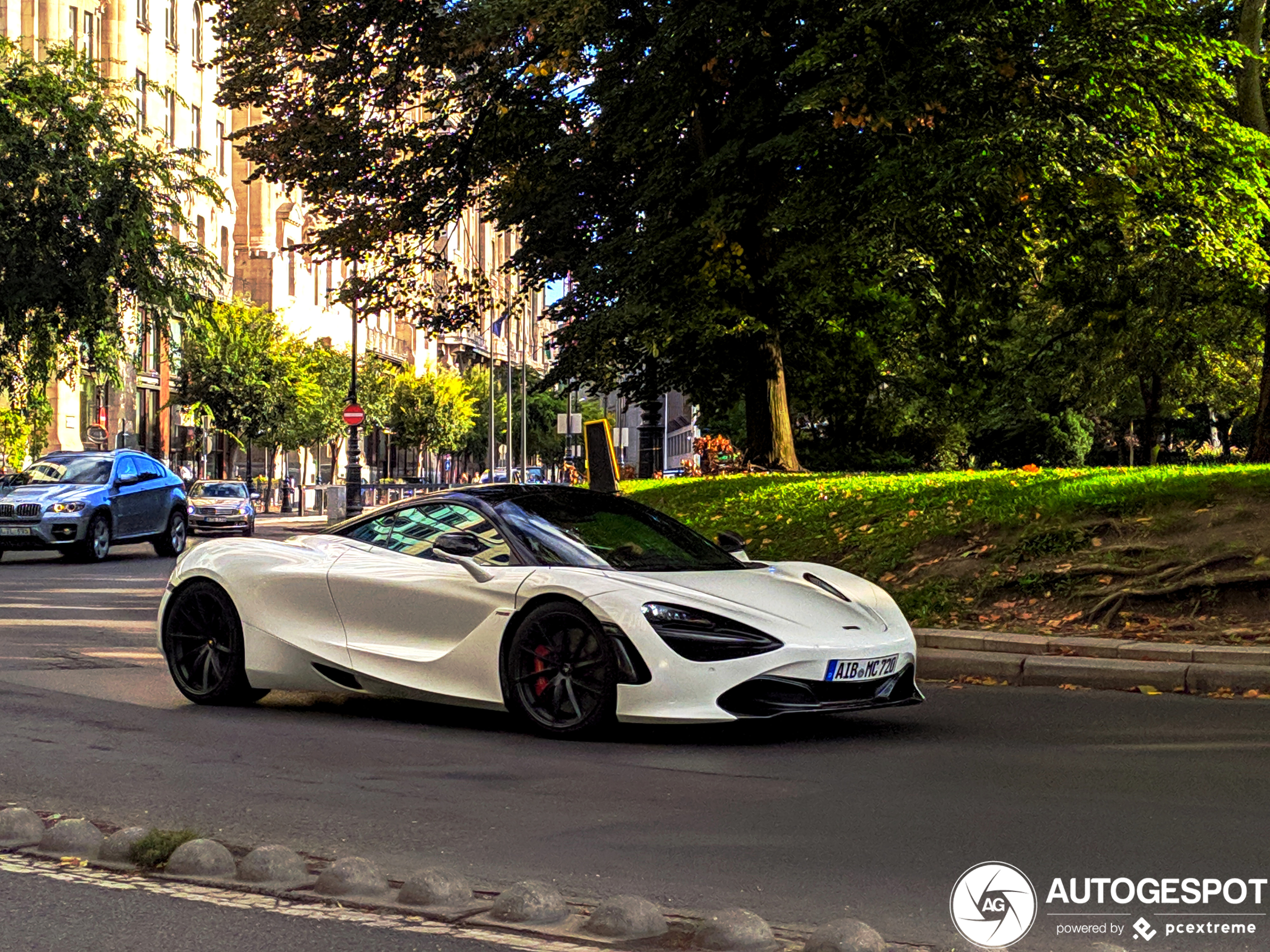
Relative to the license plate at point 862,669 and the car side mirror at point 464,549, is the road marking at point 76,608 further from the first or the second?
the license plate at point 862,669

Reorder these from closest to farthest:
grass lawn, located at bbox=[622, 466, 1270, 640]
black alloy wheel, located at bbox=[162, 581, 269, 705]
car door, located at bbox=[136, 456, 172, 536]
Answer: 1. black alloy wheel, located at bbox=[162, 581, 269, 705]
2. grass lawn, located at bbox=[622, 466, 1270, 640]
3. car door, located at bbox=[136, 456, 172, 536]

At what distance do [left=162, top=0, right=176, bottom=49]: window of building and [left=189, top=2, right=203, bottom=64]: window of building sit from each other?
5.13ft

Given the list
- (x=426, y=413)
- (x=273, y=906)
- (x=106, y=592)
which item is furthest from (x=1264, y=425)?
(x=426, y=413)

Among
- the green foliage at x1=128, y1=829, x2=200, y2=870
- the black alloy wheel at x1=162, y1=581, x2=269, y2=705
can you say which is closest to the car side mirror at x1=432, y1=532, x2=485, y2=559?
the black alloy wheel at x1=162, y1=581, x2=269, y2=705

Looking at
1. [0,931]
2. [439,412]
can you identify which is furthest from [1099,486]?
[439,412]

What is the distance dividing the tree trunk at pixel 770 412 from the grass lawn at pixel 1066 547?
6123 millimetres

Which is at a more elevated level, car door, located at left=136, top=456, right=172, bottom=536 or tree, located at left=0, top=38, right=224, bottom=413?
tree, located at left=0, top=38, right=224, bottom=413

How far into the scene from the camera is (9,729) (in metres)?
8.11

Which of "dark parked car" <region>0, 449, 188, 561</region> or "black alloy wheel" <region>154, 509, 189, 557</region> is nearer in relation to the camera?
"dark parked car" <region>0, 449, 188, 561</region>

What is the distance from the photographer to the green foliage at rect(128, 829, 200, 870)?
5.20 metres

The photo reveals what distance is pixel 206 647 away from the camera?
934 centimetres

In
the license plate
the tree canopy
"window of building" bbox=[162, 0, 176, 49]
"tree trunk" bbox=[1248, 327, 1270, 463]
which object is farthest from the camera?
"window of building" bbox=[162, 0, 176, 49]

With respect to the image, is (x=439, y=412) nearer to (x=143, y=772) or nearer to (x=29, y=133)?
(x=29, y=133)

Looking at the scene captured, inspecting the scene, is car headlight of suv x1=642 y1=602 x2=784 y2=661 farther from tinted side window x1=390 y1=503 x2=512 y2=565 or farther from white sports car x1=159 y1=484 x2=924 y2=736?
tinted side window x1=390 y1=503 x2=512 y2=565
